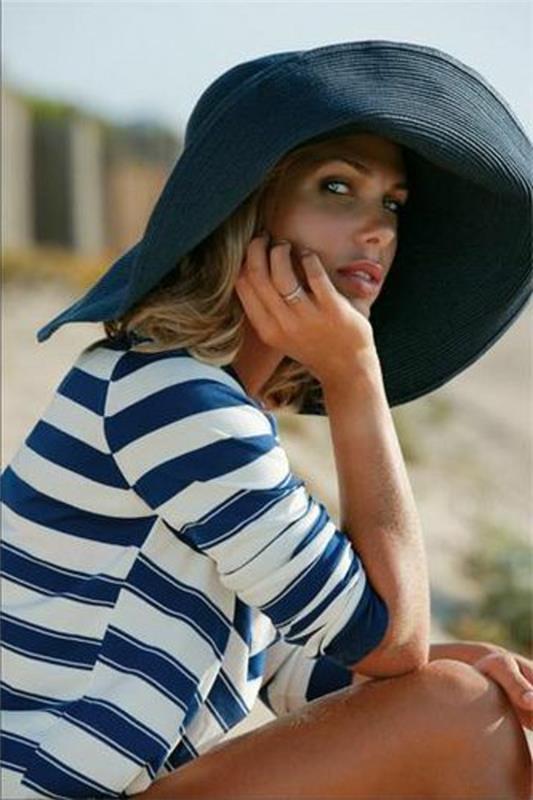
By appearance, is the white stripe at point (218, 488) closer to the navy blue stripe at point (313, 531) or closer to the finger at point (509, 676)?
the navy blue stripe at point (313, 531)

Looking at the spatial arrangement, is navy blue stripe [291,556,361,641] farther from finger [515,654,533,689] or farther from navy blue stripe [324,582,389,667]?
finger [515,654,533,689]

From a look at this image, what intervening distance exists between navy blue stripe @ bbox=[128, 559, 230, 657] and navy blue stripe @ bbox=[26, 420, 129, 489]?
0.15 meters

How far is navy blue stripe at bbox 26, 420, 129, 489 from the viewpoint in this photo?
281 cm

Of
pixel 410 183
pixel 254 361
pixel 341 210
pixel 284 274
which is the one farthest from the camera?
pixel 410 183

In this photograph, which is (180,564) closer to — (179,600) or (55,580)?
(179,600)

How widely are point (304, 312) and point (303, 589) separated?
53 centimetres

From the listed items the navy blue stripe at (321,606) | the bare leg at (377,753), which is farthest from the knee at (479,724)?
the navy blue stripe at (321,606)

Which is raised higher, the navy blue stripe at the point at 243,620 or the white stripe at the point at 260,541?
the white stripe at the point at 260,541

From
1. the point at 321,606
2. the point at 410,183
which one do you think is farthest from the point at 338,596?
the point at 410,183

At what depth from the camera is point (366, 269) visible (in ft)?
10.2

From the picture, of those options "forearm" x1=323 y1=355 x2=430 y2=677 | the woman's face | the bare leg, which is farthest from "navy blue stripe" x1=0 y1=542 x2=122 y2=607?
the woman's face

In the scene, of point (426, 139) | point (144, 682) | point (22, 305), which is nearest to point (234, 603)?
point (144, 682)

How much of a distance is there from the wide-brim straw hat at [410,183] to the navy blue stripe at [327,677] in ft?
1.82

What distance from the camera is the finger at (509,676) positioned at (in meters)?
2.96
